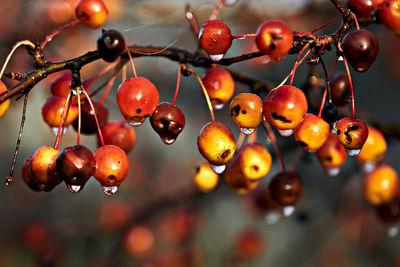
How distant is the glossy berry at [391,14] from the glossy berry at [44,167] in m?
1.01

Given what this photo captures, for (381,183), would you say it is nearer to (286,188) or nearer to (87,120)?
(286,188)

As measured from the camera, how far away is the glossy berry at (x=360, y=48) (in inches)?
43.0

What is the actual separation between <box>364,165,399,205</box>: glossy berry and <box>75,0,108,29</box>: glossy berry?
4.16 ft

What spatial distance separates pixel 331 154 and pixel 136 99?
2.50 ft

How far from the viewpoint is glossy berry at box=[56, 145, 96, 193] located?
106 cm

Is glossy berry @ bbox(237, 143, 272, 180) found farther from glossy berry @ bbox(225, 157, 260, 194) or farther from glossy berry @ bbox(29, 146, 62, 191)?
glossy berry @ bbox(29, 146, 62, 191)

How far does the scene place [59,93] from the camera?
1.37 m

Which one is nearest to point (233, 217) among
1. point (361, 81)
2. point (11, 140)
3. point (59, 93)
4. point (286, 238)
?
point (286, 238)

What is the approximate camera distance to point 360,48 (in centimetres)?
109

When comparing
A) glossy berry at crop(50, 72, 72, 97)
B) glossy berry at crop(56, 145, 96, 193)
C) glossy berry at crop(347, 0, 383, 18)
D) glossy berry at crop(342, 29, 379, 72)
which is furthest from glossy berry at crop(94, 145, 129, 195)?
glossy berry at crop(347, 0, 383, 18)

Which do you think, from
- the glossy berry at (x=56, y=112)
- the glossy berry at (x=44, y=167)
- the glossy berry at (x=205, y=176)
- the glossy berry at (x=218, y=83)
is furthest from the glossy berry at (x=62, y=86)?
the glossy berry at (x=205, y=176)

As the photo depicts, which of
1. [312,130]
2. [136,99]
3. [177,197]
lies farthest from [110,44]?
[177,197]

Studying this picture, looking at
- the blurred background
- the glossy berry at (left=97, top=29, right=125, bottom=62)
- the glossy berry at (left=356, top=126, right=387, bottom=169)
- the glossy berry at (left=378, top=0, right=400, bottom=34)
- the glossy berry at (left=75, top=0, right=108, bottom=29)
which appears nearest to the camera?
the glossy berry at (left=97, top=29, right=125, bottom=62)

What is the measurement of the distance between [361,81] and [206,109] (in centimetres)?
129
